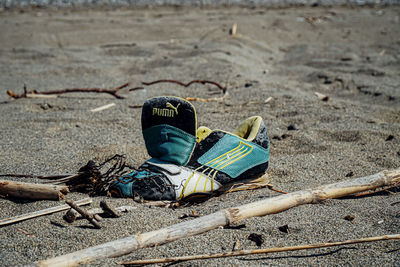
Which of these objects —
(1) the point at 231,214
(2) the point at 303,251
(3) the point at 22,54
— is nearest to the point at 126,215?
(1) the point at 231,214

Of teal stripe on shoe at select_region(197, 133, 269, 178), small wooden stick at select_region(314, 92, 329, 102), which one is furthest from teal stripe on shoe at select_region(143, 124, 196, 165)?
small wooden stick at select_region(314, 92, 329, 102)

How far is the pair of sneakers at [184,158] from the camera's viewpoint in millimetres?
2055

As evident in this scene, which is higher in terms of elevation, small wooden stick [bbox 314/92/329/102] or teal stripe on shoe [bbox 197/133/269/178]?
teal stripe on shoe [bbox 197/133/269/178]

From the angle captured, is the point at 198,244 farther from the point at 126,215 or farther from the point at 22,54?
the point at 22,54

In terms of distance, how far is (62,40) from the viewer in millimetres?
7016

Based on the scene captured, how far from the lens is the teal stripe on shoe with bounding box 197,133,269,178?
7.22ft

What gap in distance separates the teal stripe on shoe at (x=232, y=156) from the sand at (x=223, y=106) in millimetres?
162

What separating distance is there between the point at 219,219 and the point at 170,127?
63 centimetres

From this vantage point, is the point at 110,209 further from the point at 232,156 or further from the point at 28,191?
the point at 232,156

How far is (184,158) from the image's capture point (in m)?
2.19

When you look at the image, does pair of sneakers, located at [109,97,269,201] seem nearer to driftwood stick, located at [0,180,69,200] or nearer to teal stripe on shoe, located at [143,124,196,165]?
teal stripe on shoe, located at [143,124,196,165]

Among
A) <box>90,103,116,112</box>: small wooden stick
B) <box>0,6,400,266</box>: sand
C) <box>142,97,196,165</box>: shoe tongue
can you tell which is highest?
<box>142,97,196,165</box>: shoe tongue

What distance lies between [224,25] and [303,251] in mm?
6831

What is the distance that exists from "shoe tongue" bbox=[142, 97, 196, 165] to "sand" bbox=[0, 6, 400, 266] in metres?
0.33
